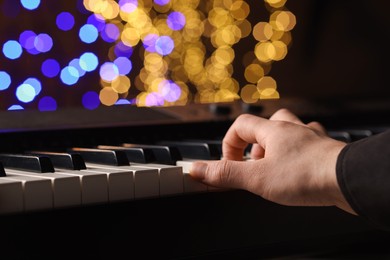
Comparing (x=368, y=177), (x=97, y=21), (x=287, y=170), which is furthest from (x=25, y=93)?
(x=368, y=177)

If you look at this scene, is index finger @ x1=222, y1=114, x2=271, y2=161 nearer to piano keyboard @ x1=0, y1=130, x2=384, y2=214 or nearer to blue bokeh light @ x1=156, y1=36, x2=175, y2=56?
piano keyboard @ x1=0, y1=130, x2=384, y2=214

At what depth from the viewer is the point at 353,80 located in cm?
201

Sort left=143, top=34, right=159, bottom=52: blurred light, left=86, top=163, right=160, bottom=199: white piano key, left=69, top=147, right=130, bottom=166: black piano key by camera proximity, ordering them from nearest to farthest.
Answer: left=86, top=163, right=160, bottom=199: white piano key
left=69, top=147, right=130, bottom=166: black piano key
left=143, top=34, right=159, bottom=52: blurred light

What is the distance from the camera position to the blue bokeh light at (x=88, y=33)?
5.10ft

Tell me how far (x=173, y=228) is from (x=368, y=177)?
1.06ft

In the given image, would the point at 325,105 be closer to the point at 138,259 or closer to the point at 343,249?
the point at 343,249

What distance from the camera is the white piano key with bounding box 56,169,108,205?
39.1 inches

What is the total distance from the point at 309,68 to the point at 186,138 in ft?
1.80

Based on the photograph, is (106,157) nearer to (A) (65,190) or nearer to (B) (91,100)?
(A) (65,190)

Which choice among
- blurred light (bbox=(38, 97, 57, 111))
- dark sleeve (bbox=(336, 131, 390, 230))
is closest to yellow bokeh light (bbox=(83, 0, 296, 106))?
blurred light (bbox=(38, 97, 57, 111))

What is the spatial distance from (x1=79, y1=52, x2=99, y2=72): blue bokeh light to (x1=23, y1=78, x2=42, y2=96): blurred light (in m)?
0.11

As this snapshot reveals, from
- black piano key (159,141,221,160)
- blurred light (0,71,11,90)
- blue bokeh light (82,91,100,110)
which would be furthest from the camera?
blue bokeh light (82,91,100,110)

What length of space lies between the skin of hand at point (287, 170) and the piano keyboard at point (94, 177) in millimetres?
48

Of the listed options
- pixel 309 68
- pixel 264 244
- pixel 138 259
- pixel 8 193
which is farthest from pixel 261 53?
pixel 8 193
